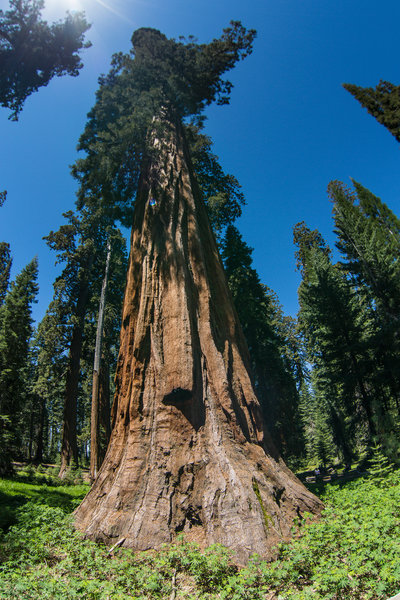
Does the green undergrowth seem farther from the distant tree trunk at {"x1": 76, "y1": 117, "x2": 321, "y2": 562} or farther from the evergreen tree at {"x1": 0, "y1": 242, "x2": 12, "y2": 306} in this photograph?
the evergreen tree at {"x1": 0, "y1": 242, "x2": 12, "y2": 306}

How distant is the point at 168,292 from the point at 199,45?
1163 centimetres

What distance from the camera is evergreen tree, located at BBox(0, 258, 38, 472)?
14578 mm

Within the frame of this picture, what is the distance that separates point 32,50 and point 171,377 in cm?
1181

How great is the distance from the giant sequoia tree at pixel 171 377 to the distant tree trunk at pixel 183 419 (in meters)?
0.02

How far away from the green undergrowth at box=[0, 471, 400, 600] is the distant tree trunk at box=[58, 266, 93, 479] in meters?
11.5

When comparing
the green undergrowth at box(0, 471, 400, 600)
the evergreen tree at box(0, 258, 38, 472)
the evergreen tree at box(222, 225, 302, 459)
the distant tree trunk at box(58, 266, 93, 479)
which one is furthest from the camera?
the evergreen tree at box(222, 225, 302, 459)

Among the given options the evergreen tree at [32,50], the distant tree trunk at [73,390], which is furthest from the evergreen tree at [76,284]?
the evergreen tree at [32,50]

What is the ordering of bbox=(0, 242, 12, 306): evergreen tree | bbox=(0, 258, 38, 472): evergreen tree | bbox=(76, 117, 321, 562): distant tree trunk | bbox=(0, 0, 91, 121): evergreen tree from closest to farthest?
bbox=(76, 117, 321, 562): distant tree trunk, bbox=(0, 0, 91, 121): evergreen tree, bbox=(0, 258, 38, 472): evergreen tree, bbox=(0, 242, 12, 306): evergreen tree

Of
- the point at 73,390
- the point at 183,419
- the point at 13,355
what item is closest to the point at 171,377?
the point at 183,419

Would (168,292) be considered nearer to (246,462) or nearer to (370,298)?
(246,462)

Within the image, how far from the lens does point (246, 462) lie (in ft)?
20.0

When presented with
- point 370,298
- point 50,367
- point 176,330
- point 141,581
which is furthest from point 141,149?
point 370,298

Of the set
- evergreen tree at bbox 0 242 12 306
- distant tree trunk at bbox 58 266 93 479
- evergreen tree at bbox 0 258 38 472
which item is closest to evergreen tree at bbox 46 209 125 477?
distant tree trunk at bbox 58 266 93 479

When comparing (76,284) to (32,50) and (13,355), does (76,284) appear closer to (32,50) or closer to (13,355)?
(13,355)
